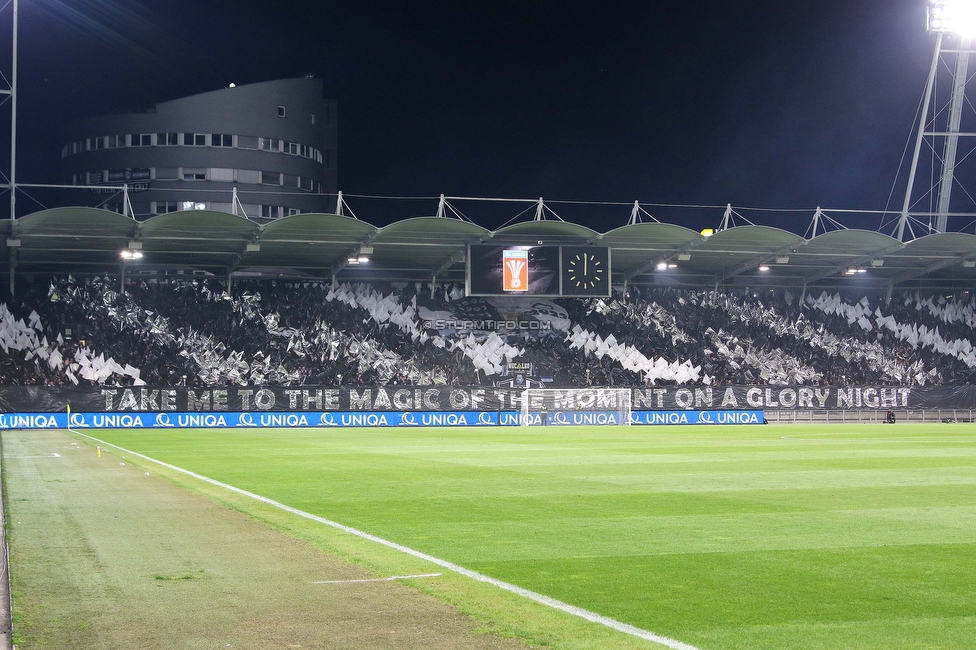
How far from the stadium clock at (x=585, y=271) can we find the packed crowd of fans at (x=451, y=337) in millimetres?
6756

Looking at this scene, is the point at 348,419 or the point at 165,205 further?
the point at 165,205

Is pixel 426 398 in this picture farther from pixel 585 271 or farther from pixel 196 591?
pixel 196 591

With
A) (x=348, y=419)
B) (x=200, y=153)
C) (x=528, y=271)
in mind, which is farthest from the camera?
(x=200, y=153)

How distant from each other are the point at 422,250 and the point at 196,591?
48.2 meters

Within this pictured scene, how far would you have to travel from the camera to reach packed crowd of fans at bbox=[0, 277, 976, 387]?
51938 mm

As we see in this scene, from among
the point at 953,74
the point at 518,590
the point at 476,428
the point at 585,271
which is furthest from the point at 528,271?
the point at 518,590

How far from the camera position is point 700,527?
37.2ft

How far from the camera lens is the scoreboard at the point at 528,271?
52.2m

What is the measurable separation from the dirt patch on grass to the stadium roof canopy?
37391 millimetres

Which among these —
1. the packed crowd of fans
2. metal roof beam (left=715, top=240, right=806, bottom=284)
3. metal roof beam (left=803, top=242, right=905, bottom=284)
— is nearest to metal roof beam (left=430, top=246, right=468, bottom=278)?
the packed crowd of fans

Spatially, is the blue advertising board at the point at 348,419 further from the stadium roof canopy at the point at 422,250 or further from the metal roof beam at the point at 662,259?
the metal roof beam at the point at 662,259

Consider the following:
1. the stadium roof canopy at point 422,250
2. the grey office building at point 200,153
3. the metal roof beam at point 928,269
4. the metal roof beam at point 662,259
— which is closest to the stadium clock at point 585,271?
the stadium roof canopy at point 422,250

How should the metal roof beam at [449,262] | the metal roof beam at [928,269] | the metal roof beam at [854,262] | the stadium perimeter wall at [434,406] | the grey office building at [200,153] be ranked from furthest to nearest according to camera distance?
the grey office building at [200,153] → the metal roof beam at [928,269] → the metal roof beam at [854,262] → the metal roof beam at [449,262] → the stadium perimeter wall at [434,406]

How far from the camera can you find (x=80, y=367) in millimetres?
50438
